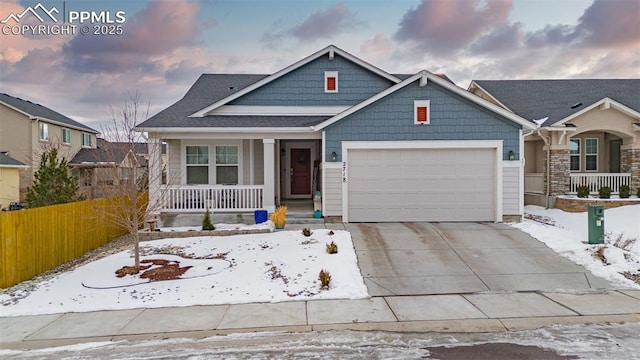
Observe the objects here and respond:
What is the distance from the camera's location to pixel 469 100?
1227 centimetres

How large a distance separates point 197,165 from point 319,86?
16.7 ft

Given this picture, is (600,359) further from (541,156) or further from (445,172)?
(541,156)

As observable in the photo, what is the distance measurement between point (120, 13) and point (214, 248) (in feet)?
26.6

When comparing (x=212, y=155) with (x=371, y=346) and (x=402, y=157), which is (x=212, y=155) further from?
(x=371, y=346)

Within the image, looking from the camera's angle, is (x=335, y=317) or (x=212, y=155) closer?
(x=335, y=317)

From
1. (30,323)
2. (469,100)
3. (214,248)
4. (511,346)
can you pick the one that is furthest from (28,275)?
(469,100)

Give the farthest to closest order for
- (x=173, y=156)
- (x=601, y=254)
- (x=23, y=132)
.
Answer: (x=23, y=132) < (x=173, y=156) < (x=601, y=254)

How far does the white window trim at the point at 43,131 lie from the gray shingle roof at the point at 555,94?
27.8 metres

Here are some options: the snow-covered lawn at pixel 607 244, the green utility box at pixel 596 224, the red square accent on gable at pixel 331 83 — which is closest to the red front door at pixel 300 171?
the red square accent on gable at pixel 331 83

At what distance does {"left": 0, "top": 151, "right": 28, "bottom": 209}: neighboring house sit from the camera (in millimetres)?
22422

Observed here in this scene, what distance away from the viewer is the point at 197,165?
1365cm

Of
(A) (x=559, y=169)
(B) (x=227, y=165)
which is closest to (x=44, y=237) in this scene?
(B) (x=227, y=165)

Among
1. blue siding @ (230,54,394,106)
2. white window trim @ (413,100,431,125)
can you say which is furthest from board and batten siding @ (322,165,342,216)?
blue siding @ (230,54,394,106)

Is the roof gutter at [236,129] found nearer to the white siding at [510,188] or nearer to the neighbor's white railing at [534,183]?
the white siding at [510,188]
